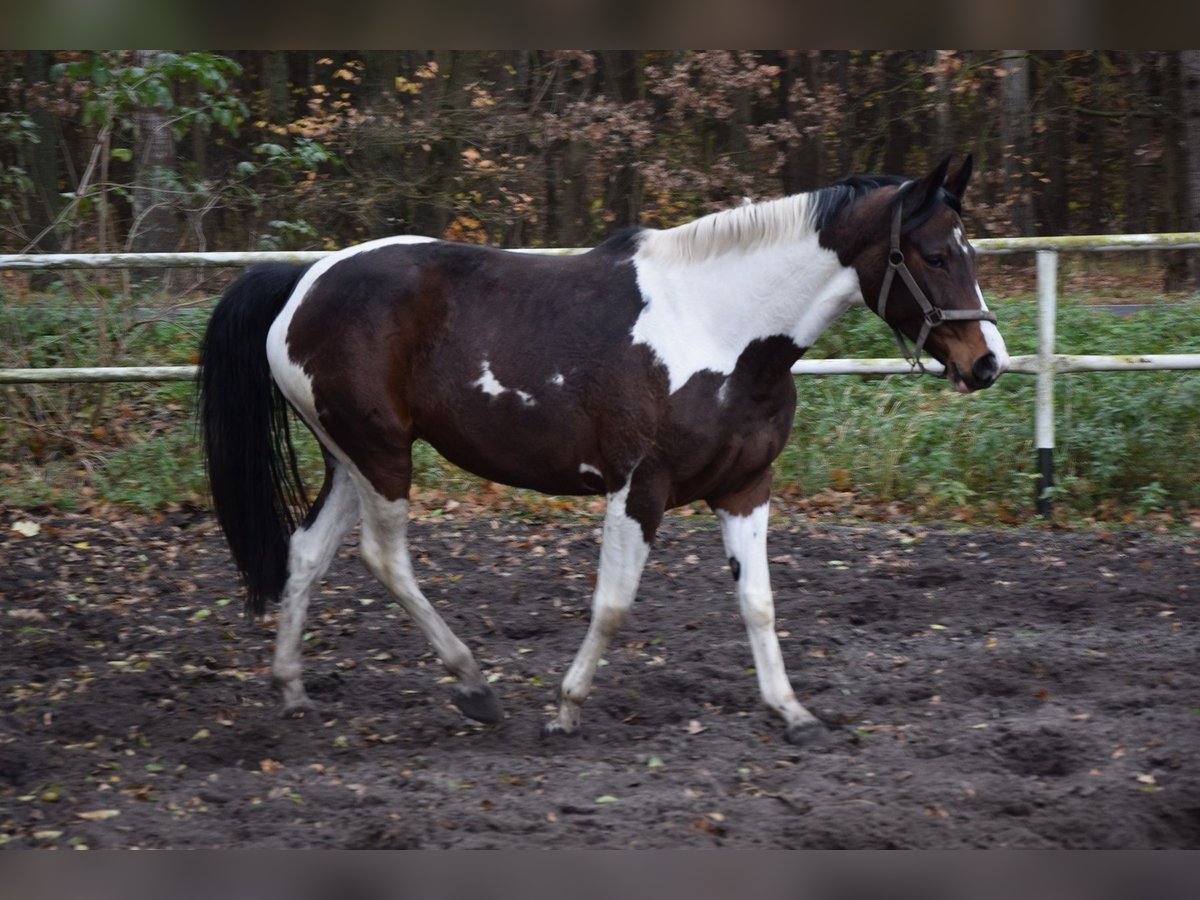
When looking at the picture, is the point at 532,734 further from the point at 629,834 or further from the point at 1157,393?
the point at 1157,393

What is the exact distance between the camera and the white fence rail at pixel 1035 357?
24.0 ft

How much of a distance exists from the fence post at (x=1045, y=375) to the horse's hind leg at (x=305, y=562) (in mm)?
4258

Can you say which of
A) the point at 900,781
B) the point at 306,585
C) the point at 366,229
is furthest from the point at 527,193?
the point at 900,781

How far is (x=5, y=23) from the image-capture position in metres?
2.91

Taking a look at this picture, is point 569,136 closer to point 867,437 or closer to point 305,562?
point 867,437

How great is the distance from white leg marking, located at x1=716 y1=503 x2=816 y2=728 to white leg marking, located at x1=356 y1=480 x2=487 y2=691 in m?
1.06

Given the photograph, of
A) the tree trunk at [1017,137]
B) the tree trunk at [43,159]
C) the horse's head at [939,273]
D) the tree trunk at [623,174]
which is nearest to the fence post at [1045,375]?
the horse's head at [939,273]

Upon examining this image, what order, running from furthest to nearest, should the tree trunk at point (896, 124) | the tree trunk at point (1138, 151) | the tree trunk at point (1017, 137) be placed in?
the tree trunk at point (1017, 137), the tree trunk at point (896, 124), the tree trunk at point (1138, 151)

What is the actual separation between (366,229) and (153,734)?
940 cm

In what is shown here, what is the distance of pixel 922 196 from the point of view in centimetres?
424

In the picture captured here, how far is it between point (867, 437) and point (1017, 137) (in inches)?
405

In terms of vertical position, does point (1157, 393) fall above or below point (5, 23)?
below

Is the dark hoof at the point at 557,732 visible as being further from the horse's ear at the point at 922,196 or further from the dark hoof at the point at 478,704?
the horse's ear at the point at 922,196

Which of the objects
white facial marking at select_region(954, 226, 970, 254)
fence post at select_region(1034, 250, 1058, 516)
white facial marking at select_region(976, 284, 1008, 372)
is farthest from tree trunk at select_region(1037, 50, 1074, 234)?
white facial marking at select_region(976, 284, 1008, 372)
